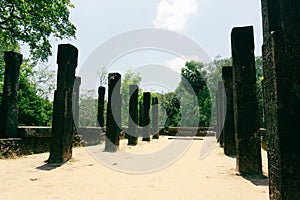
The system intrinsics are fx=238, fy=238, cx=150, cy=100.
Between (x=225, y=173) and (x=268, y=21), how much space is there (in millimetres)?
3262

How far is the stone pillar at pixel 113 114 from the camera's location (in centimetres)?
955

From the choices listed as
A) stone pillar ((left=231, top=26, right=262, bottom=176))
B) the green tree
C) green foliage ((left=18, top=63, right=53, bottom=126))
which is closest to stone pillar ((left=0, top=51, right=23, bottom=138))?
green foliage ((left=18, top=63, right=53, bottom=126))

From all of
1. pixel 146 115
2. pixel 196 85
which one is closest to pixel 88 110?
pixel 196 85

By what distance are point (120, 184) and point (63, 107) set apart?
10.4 feet

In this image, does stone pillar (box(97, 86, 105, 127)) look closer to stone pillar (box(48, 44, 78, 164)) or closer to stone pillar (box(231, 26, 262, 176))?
stone pillar (box(48, 44, 78, 164))

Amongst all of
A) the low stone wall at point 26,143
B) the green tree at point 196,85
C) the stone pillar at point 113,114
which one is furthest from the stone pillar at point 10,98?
the green tree at point 196,85

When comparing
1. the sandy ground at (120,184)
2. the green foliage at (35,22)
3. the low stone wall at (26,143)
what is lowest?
the sandy ground at (120,184)

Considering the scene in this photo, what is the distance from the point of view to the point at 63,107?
21.0ft

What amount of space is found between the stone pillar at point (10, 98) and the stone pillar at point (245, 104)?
649cm

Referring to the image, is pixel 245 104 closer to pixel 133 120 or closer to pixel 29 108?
pixel 133 120

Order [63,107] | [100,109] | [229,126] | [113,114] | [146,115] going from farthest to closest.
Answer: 1. [146,115]
2. [100,109]
3. [113,114]
4. [229,126]
5. [63,107]

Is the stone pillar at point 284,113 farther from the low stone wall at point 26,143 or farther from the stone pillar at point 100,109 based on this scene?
the stone pillar at point 100,109

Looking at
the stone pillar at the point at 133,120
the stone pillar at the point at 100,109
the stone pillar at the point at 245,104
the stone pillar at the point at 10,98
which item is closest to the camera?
the stone pillar at the point at 245,104

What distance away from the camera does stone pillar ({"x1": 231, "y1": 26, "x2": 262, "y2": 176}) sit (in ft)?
16.5
